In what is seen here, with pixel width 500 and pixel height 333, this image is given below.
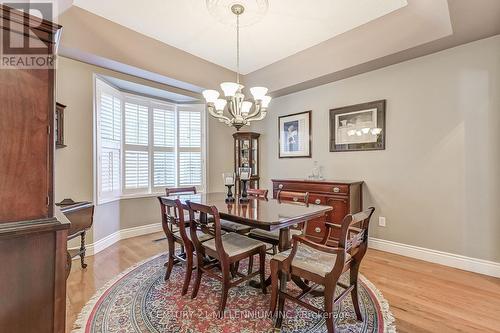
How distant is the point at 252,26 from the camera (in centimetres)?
307

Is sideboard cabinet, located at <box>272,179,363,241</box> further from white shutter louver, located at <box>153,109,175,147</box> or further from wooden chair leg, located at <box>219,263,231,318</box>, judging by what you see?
white shutter louver, located at <box>153,109,175,147</box>

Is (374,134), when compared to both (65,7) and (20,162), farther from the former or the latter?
(65,7)

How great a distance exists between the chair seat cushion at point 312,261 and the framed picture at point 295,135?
8.36ft

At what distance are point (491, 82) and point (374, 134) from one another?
127 cm

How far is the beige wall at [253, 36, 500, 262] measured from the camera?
2668 millimetres

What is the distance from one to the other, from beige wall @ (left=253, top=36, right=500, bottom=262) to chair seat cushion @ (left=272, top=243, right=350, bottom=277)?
197cm

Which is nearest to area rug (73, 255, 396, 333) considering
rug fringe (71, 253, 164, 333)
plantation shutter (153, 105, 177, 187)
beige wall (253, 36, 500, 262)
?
rug fringe (71, 253, 164, 333)

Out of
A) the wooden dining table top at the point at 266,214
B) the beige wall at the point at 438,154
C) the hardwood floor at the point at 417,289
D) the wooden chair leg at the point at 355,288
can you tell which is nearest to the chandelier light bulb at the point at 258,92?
the wooden dining table top at the point at 266,214

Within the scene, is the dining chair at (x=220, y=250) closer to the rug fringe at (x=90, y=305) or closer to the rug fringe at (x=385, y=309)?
the rug fringe at (x=90, y=305)

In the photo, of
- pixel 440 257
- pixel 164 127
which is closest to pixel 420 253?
pixel 440 257

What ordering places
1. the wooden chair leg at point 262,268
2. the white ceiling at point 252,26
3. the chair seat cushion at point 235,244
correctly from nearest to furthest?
the chair seat cushion at point 235,244
the wooden chair leg at point 262,268
the white ceiling at point 252,26

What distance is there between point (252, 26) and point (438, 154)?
2.77 meters

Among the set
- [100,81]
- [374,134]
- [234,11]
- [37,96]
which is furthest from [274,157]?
[37,96]

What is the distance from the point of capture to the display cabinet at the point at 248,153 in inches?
196
